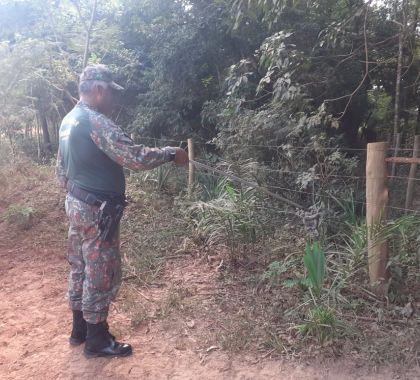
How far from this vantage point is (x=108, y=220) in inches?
107

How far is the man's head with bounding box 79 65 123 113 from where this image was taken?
2713 mm

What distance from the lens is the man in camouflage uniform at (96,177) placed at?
2.60 meters

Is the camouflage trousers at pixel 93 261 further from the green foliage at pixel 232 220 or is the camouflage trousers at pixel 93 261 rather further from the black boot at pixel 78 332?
the green foliage at pixel 232 220

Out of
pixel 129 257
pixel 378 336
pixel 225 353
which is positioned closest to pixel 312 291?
pixel 378 336

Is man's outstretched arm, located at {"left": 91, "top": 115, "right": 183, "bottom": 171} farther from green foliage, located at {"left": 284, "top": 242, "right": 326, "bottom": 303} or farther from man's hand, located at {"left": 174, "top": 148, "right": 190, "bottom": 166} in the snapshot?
green foliage, located at {"left": 284, "top": 242, "right": 326, "bottom": 303}

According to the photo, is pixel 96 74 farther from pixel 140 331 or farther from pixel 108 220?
pixel 140 331

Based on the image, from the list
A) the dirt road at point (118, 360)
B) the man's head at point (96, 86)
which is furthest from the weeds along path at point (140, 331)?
the man's head at point (96, 86)

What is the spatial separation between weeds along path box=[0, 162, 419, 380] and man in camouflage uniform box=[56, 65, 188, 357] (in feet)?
0.76

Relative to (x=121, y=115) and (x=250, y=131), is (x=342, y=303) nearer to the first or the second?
(x=250, y=131)

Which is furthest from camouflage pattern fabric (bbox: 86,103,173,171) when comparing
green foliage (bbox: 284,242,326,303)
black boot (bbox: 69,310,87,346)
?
green foliage (bbox: 284,242,326,303)

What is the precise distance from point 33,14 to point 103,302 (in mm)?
8212

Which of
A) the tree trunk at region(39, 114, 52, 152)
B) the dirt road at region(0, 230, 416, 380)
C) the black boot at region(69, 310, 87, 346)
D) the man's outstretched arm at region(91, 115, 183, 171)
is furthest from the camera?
the tree trunk at region(39, 114, 52, 152)

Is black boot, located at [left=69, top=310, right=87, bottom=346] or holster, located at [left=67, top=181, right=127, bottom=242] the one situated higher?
holster, located at [left=67, top=181, right=127, bottom=242]

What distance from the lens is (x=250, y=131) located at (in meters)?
5.46
